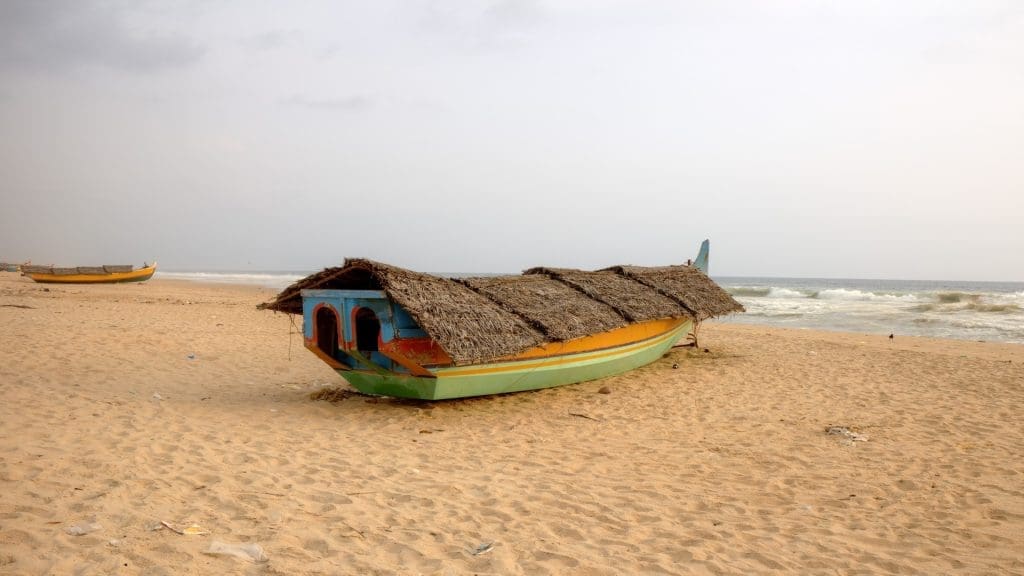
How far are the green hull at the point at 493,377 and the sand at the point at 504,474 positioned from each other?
23 centimetres

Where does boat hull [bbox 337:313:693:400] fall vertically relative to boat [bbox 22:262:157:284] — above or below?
below

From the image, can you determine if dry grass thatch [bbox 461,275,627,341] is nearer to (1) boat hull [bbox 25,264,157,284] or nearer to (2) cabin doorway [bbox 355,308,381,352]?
(2) cabin doorway [bbox 355,308,381,352]

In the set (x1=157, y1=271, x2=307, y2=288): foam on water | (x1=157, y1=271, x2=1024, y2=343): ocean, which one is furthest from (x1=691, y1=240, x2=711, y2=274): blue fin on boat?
(x1=157, y1=271, x2=307, y2=288): foam on water

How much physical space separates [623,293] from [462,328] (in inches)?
162

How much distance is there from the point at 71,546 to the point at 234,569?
929mm

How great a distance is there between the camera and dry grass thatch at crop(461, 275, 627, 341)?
8.09 meters

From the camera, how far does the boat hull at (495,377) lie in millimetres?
7328

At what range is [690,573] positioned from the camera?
3578mm

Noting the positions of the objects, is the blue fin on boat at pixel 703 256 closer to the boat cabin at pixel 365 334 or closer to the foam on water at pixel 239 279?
the boat cabin at pixel 365 334

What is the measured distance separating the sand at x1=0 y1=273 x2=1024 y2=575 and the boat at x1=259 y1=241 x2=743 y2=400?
37cm

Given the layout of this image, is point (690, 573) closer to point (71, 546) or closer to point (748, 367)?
point (71, 546)

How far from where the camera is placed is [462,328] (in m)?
7.04

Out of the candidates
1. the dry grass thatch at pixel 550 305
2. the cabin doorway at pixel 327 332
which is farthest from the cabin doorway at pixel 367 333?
the dry grass thatch at pixel 550 305

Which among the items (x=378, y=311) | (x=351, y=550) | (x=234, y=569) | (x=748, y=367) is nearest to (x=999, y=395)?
(x=748, y=367)
